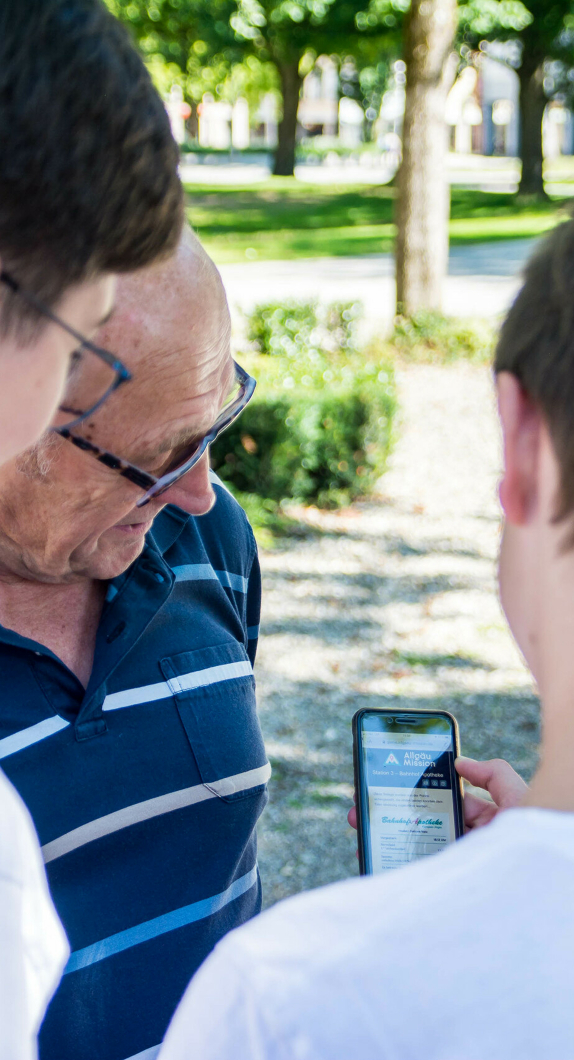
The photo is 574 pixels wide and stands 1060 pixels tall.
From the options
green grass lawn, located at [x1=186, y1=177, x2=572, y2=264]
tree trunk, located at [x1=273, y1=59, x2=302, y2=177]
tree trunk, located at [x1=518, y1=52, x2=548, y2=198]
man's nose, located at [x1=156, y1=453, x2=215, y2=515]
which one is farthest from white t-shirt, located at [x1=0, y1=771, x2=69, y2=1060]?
tree trunk, located at [x1=273, y1=59, x2=302, y2=177]

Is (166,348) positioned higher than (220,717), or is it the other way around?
(166,348)

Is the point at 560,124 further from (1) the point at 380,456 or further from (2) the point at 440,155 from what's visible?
(1) the point at 380,456

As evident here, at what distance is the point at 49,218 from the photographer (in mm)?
873

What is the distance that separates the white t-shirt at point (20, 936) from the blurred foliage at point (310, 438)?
19.3 ft

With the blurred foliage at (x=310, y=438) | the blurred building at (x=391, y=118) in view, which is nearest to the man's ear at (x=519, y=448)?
the blurred foliage at (x=310, y=438)

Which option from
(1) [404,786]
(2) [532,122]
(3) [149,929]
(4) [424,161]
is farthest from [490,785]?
(2) [532,122]

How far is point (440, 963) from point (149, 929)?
1.00m

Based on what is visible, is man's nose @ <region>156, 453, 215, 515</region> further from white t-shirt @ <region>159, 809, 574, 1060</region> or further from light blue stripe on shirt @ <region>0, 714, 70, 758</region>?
white t-shirt @ <region>159, 809, 574, 1060</region>

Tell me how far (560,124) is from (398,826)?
231 ft

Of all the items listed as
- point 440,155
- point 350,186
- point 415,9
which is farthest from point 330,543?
point 350,186

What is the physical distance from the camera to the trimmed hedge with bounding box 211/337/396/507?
682cm

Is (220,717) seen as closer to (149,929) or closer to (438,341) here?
(149,929)

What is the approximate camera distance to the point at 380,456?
741 cm

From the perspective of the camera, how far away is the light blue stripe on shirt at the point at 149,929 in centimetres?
151
